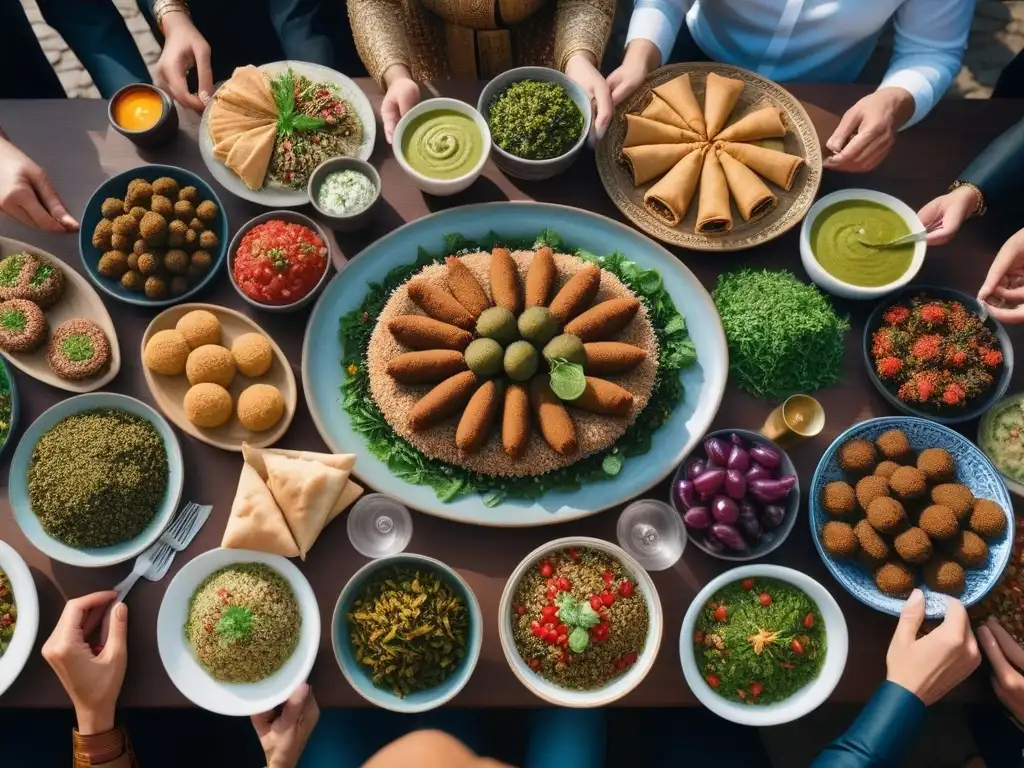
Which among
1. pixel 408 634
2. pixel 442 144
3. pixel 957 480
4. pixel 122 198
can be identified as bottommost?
pixel 408 634

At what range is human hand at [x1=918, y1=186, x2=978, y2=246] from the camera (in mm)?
2621

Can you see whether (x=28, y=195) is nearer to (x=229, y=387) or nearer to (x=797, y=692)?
(x=229, y=387)

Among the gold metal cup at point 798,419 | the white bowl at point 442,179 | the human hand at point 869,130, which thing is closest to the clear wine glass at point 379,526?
the white bowl at point 442,179

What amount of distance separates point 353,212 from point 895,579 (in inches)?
92.4

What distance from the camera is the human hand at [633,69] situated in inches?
112

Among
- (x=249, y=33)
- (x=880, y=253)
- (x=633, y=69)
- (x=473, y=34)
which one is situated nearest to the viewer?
(x=880, y=253)

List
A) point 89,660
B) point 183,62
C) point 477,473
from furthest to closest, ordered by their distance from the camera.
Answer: point 183,62 → point 477,473 → point 89,660

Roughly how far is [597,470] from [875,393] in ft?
3.65

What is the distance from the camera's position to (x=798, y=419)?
2.42m

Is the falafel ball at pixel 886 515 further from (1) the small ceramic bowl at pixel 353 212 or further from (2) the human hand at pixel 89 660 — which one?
(2) the human hand at pixel 89 660

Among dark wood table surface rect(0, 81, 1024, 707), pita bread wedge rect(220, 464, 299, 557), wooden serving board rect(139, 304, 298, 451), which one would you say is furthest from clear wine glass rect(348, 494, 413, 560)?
wooden serving board rect(139, 304, 298, 451)

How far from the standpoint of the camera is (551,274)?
2.65m

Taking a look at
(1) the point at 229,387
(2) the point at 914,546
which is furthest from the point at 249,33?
(2) the point at 914,546

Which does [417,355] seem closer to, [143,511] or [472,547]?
[472,547]
